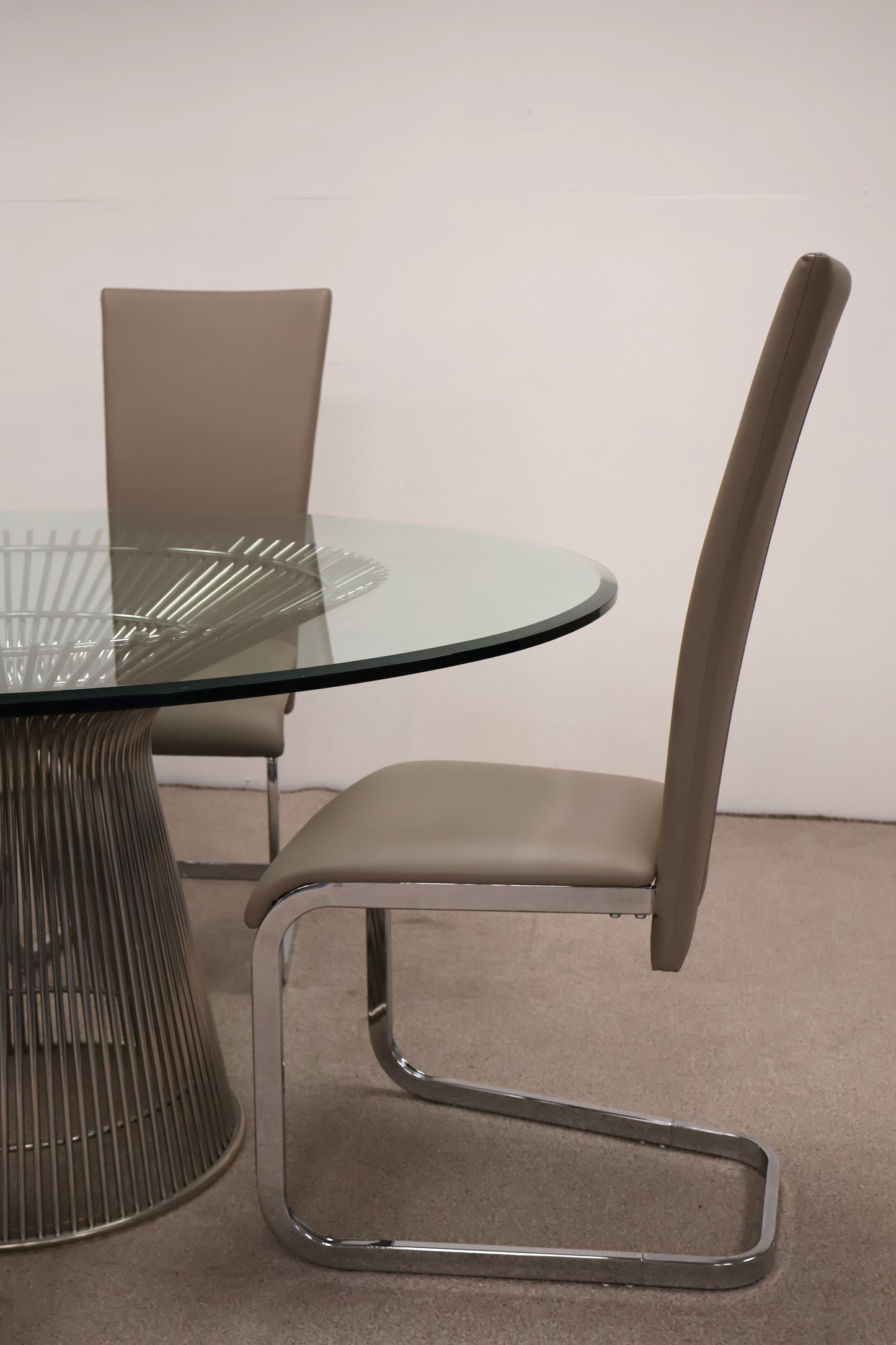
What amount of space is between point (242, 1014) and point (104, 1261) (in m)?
0.59

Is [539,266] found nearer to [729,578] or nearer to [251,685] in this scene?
[729,578]

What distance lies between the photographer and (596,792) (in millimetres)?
1391

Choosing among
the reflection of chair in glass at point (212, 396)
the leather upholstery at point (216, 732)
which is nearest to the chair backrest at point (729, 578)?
the leather upholstery at point (216, 732)

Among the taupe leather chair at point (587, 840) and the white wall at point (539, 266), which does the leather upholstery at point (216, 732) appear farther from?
the white wall at point (539, 266)

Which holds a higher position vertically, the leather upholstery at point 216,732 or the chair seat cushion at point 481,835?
the chair seat cushion at point 481,835

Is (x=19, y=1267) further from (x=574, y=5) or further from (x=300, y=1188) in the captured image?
(x=574, y=5)

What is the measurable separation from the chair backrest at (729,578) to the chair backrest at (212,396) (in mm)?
1291

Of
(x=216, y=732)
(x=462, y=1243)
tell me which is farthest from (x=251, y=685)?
(x=216, y=732)

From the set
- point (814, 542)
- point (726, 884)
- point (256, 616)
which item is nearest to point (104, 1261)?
point (256, 616)

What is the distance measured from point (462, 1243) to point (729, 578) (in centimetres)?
84

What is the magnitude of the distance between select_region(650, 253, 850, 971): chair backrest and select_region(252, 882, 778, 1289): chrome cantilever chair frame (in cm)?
6


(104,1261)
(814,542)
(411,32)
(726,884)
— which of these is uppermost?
(411,32)

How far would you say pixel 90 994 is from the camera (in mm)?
A: 1420

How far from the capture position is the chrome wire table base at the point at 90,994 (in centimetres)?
138
